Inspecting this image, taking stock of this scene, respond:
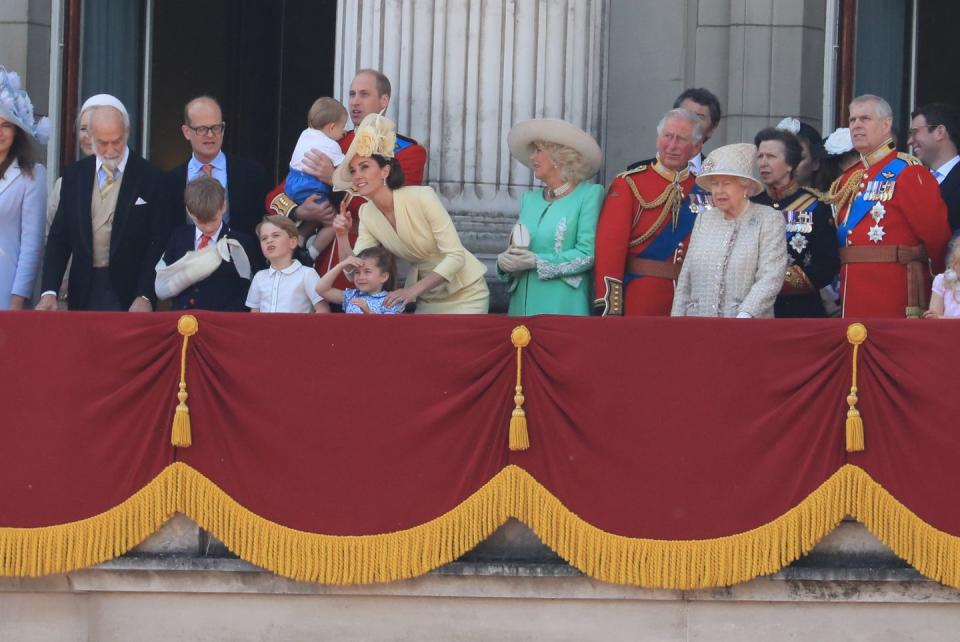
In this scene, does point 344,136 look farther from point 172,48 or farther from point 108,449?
point 172,48

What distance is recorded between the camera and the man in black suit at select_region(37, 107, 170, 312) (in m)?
9.44

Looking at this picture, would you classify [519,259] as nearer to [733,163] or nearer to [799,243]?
[733,163]

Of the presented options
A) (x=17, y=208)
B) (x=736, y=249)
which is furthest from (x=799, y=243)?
(x=17, y=208)

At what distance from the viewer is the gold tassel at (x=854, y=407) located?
816 centimetres

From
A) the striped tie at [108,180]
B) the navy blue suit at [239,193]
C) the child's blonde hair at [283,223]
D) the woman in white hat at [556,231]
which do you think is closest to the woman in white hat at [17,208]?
the striped tie at [108,180]

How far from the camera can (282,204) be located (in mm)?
9648

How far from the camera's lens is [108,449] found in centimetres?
840

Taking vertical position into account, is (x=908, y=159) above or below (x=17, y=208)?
above

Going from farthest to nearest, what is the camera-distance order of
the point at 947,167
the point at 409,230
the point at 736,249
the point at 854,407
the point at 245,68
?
the point at 245,68, the point at 947,167, the point at 409,230, the point at 736,249, the point at 854,407

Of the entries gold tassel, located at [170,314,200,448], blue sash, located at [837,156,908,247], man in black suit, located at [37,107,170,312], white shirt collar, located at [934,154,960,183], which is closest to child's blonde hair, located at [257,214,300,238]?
man in black suit, located at [37,107,170,312]

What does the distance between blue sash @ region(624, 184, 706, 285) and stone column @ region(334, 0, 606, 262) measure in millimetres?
1200

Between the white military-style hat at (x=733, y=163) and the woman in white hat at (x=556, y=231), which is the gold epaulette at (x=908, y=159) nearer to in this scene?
the white military-style hat at (x=733, y=163)

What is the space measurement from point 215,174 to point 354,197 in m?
0.69

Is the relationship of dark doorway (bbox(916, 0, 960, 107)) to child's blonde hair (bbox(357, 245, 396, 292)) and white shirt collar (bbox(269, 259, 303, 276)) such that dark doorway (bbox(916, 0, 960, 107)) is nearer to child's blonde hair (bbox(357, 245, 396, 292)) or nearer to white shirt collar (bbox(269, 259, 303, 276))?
child's blonde hair (bbox(357, 245, 396, 292))
